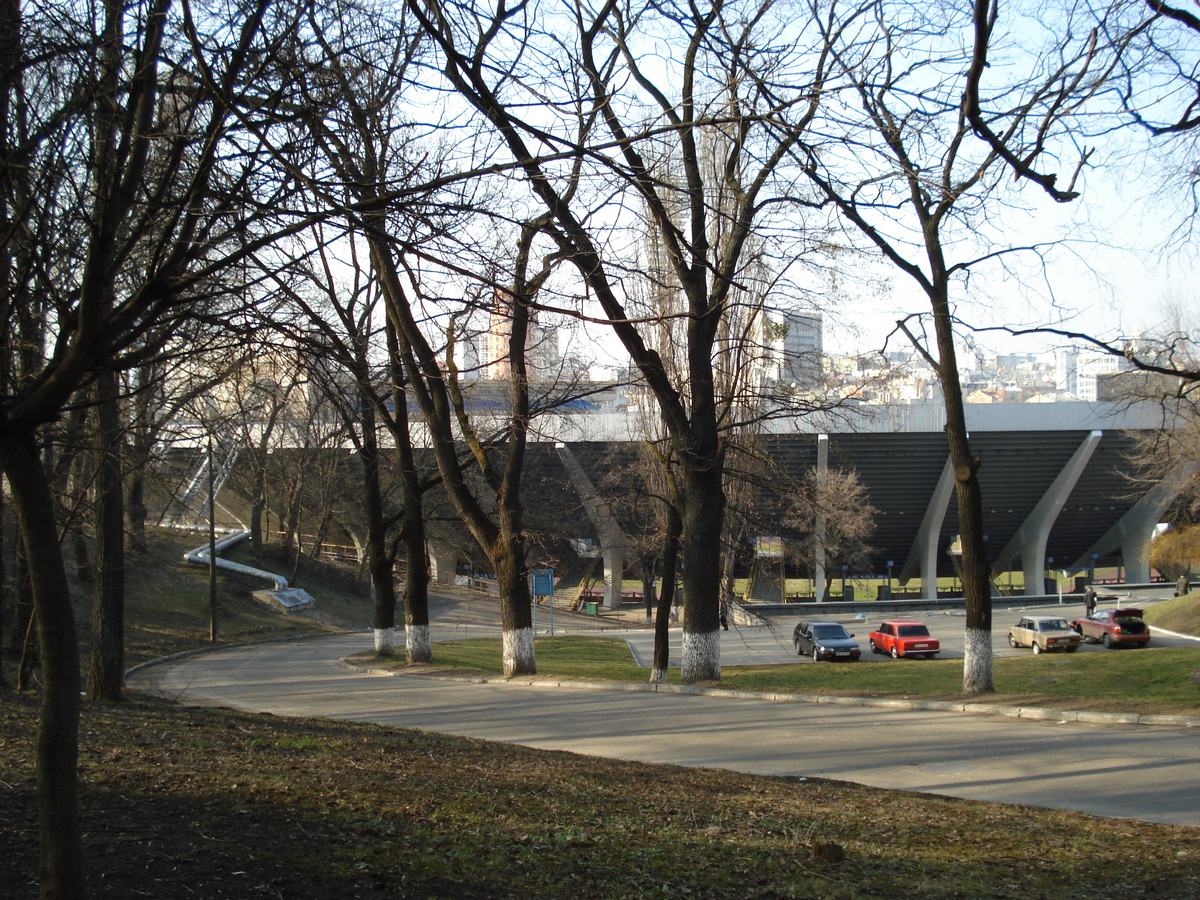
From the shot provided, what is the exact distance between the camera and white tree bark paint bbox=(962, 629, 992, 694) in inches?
624

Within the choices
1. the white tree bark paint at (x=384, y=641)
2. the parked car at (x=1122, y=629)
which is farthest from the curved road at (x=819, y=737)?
the parked car at (x=1122, y=629)

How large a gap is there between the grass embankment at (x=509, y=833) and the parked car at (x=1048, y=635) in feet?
76.1

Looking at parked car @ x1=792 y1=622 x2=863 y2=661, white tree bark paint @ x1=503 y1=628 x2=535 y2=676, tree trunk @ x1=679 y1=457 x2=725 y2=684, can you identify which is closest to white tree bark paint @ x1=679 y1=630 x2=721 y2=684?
tree trunk @ x1=679 y1=457 x2=725 y2=684

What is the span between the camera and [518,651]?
20.0 m

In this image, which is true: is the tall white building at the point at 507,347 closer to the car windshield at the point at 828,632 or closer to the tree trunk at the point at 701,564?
the tree trunk at the point at 701,564

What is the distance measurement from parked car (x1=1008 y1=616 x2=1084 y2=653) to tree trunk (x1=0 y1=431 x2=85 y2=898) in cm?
2947

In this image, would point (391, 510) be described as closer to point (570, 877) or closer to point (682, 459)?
point (682, 459)

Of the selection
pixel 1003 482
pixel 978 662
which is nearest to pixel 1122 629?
pixel 978 662

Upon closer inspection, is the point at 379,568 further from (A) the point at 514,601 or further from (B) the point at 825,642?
(B) the point at 825,642

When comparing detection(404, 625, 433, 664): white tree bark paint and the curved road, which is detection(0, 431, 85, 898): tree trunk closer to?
the curved road

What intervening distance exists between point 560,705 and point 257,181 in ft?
40.7

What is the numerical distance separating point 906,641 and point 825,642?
2818 mm

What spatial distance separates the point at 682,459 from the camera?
17047 millimetres

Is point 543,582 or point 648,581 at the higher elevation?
point 543,582
